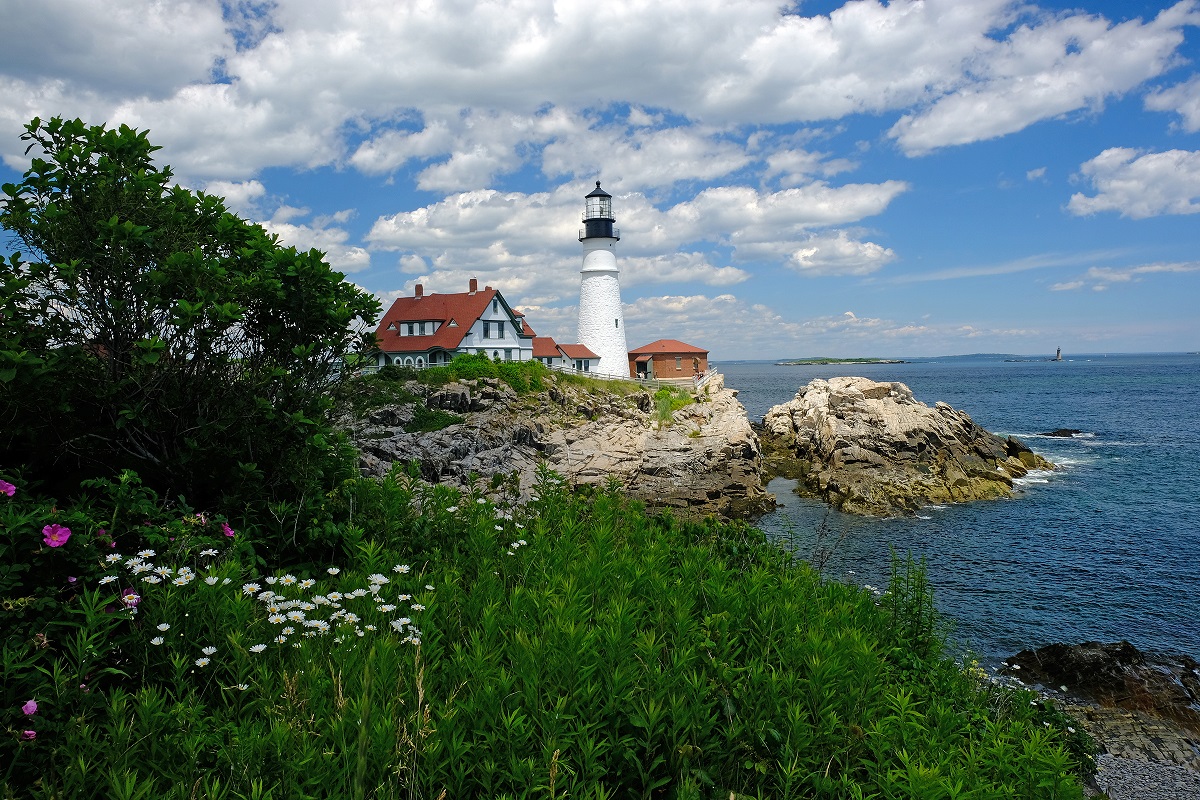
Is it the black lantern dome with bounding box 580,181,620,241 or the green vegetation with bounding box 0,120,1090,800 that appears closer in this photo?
the green vegetation with bounding box 0,120,1090,800

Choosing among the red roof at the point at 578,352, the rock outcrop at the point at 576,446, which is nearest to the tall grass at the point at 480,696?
the rock outcrop at the point at 576,446

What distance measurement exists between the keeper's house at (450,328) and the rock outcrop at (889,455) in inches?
861

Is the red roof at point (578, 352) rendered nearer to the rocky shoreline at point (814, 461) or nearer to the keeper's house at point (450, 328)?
the keeper's house at point (450, 328)

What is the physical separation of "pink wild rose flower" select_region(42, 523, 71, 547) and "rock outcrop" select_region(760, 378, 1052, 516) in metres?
27.7

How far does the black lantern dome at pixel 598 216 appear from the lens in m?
56.0

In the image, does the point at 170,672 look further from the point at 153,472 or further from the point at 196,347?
the point at 196,347

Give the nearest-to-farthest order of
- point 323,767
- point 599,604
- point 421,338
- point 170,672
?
point 323,767, point 170,672, point 599,604, point 421,338

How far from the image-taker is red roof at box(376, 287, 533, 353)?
166 ft

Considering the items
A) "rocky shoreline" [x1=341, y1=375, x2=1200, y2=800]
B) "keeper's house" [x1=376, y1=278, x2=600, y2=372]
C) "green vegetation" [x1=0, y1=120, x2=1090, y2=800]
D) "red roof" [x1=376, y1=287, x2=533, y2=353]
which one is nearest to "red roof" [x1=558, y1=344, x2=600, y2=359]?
"keeper's house" [x1=376, y1=278, x2=600, y2=372]

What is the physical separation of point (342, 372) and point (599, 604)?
4.08 metres

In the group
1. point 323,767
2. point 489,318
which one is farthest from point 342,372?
point 489,318

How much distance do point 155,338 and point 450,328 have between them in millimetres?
46509

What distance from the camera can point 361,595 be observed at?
522 cm

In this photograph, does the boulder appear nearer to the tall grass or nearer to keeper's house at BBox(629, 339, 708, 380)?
the tall grass
